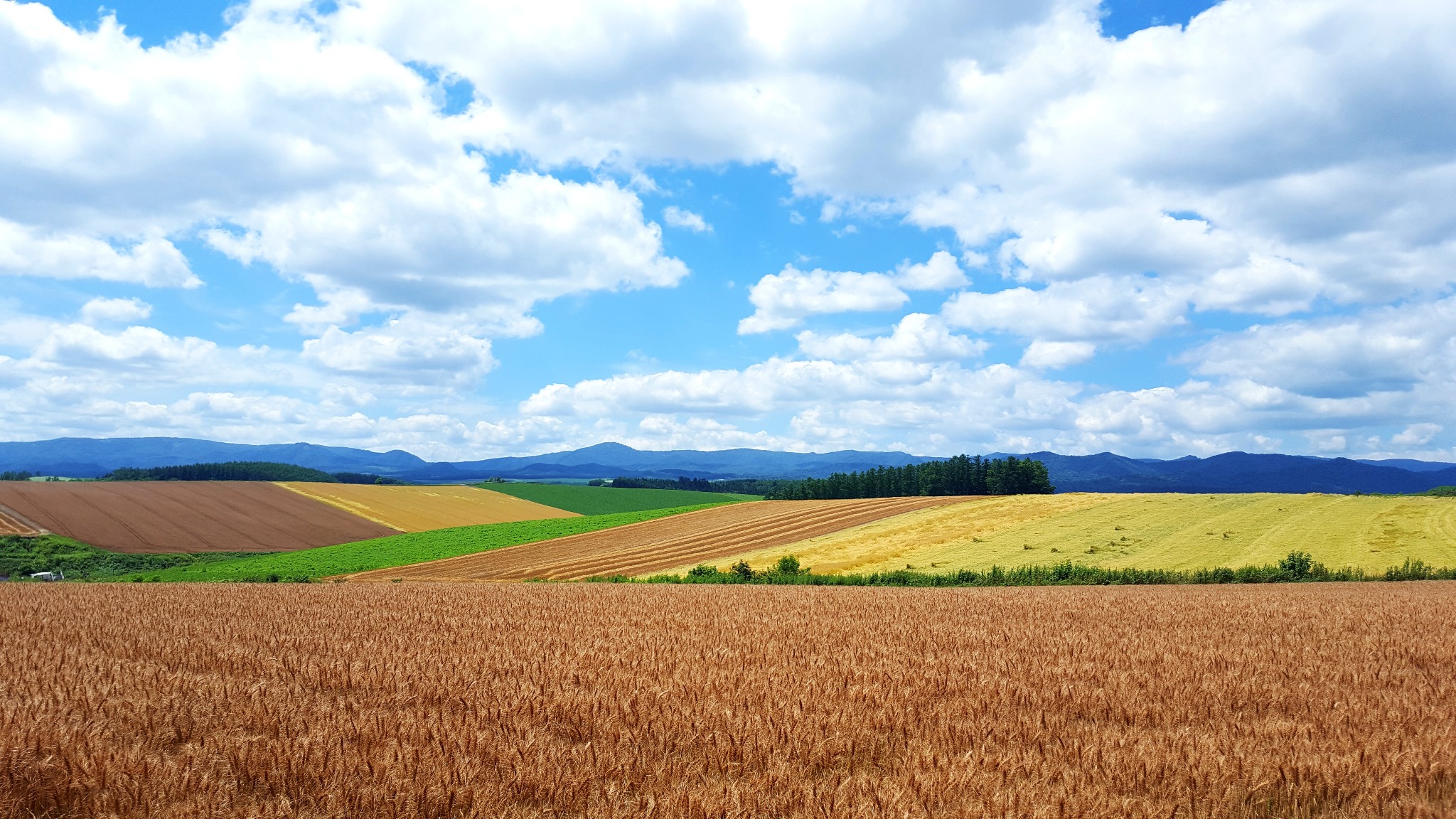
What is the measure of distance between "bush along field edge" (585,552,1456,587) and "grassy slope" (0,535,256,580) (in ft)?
146

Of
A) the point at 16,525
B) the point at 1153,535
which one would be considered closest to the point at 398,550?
the point at 16,525

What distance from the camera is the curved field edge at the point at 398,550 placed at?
1955 inches

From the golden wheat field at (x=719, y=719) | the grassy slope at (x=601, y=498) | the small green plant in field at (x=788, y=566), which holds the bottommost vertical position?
the grassy slope at (x=601, y=498)

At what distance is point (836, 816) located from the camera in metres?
3.57

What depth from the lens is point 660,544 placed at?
5200cm

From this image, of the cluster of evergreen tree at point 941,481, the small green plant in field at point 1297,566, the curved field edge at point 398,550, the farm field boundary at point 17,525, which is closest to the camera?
the small green plant in field at point 1297,566

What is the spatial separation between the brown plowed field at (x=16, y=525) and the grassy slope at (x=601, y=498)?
56.6 meters

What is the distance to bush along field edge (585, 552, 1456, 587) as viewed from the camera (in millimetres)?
29984

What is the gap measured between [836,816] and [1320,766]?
10.2ft

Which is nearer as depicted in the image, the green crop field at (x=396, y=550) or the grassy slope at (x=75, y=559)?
the green crop field at (x=396, y=550)

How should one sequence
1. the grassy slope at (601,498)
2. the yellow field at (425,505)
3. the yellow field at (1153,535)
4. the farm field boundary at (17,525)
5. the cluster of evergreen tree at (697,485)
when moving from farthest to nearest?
1. the cluster of evergreen tree at (697,485)
2. the grassy slope at (601,498)
3. the yellow field at (425,505)
4. the farm field boundary at (17,525)
5. the yellow field at (1153,535)

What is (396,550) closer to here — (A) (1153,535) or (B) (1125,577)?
(B) (1125,577)

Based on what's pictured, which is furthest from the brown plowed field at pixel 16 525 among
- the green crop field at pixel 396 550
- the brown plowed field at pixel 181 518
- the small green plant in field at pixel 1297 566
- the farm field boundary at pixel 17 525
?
the small green plant in field at pixel 1297 566

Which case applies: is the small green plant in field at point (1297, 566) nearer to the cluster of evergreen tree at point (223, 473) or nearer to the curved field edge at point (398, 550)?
the curved field edge at point (398, 550)
